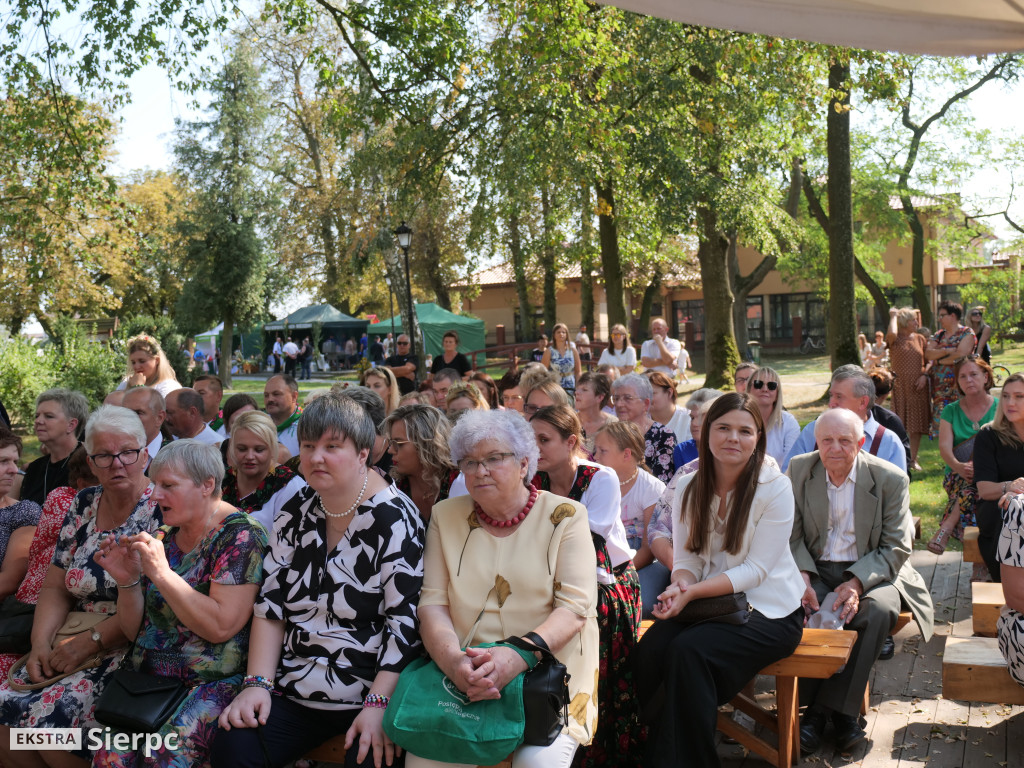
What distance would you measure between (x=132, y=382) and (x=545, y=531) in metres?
5.42

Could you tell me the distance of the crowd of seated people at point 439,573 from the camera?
10.5 ft

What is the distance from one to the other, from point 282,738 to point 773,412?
374 centimetres

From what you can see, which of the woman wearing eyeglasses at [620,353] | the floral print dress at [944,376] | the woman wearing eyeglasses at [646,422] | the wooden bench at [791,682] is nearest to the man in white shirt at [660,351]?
the woman wearing eyeglasses at [620,353]

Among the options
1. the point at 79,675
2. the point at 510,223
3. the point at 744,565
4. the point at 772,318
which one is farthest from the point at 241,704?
the point at 772,318

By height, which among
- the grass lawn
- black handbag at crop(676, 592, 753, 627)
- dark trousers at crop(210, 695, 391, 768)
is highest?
black handbag at crop(676, 592, 753, 627)

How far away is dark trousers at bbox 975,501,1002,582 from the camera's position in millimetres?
5105

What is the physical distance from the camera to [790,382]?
21.9 m

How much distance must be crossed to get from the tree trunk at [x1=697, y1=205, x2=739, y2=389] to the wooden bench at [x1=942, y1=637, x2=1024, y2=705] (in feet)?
47.4

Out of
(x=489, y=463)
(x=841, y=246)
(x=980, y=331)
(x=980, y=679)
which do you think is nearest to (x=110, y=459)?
(x=489, y=463)

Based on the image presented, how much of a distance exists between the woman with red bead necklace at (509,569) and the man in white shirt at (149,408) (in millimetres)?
3276

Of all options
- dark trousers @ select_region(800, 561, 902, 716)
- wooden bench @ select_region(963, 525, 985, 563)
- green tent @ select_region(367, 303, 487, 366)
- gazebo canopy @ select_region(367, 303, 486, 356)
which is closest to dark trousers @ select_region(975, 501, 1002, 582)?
wooden bench @ select_region(963, 525, 985, 563)

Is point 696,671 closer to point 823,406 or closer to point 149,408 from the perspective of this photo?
point 149,408

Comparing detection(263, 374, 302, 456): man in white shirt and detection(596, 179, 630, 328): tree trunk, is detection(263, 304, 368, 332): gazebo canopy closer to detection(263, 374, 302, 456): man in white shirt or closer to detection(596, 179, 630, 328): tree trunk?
detection(596, 179, 630, 328): tree trunk

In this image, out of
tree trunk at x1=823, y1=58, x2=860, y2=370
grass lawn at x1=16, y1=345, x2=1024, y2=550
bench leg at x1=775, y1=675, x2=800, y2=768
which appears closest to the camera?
bench leg at x1=775, y1=675, x2=800, y2=768
